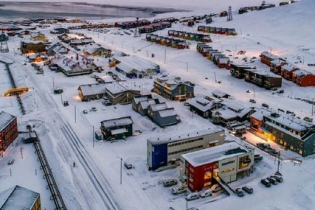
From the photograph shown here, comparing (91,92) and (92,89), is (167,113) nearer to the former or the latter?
(91,92)

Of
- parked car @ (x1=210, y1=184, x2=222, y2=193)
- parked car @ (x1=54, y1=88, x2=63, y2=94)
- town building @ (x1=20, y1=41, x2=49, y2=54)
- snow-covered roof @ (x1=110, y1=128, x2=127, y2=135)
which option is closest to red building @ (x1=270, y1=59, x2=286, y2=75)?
snow-covered roof @ (x1=110, y1=128, x2=127, y2=135)

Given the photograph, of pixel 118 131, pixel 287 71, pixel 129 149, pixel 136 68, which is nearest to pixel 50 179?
pixel 129 149

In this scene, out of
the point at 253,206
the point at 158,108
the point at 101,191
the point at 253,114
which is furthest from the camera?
the point at 158,108

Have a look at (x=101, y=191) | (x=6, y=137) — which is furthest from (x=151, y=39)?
(x=101, y=191)

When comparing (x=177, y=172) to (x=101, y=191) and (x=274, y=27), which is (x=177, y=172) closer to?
(x=101, y=191)

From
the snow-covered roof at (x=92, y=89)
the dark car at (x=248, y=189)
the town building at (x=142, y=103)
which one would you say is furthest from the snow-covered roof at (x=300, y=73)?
the dark car at (x=248, y=189)
